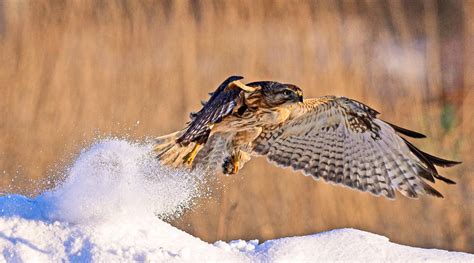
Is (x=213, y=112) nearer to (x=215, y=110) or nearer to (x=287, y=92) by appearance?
(x=215, y=110)

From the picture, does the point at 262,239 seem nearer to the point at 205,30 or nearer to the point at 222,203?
the point at 222,203

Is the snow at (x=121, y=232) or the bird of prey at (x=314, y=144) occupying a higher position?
the bird of prey at (x=314, y=144)

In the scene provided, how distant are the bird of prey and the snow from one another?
25 cm

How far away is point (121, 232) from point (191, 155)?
56 cm

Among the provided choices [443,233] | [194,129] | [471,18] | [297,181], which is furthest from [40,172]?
[471,18]

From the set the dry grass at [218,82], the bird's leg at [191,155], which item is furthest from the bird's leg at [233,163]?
the dry grass at [218,82]

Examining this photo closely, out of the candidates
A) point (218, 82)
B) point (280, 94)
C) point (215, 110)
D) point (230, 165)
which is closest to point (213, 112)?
point (215, 110)

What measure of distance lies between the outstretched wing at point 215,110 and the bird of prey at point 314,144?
20cm

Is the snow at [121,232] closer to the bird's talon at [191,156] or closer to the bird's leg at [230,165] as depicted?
the bird's talon at [191,156]

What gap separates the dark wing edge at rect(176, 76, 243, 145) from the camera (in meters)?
3.47

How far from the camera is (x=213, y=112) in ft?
11.5

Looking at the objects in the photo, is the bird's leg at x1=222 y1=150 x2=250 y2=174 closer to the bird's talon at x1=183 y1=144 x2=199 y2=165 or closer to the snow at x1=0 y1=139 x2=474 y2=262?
the bird's talon at x1=183 y1=144 x2=199 y2=165

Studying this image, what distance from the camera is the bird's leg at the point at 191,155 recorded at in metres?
3.94

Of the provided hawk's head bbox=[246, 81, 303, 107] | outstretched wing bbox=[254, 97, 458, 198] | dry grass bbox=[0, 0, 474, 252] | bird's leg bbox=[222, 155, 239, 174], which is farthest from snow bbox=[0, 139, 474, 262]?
dry grass bbox=[0, 0, 474, 252]
